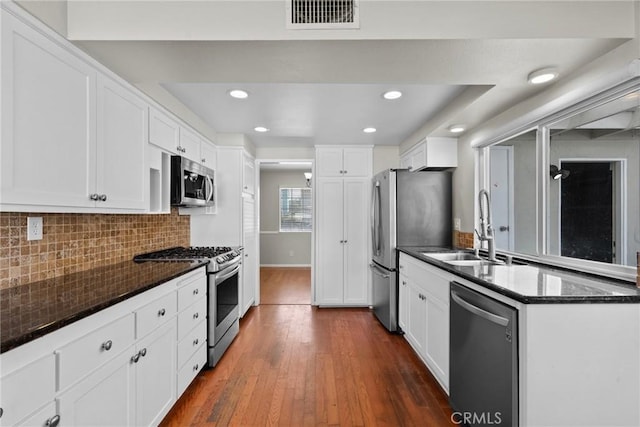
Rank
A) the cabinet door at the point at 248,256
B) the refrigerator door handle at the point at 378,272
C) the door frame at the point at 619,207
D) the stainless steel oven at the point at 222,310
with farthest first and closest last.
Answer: the cabinet door at the point at 248,256
the refrigerator door handle at the point at 378,272
the stainless steel oven at the point at 222,310
the door frame at the point at 619,207

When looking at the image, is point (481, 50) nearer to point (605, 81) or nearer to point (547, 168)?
point (605, 81)

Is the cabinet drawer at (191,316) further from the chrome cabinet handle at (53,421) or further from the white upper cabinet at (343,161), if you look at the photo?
the white upper cabinet at (343,161)

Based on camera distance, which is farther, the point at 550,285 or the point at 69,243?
the point at 69,243

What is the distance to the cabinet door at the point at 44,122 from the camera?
1197 mm

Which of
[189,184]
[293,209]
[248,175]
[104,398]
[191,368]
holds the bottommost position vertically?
[191,368]

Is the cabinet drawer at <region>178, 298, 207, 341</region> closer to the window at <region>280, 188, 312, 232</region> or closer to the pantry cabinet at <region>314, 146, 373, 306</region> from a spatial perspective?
the pantry cabinet at <region>314, 146, 373, 306</region>

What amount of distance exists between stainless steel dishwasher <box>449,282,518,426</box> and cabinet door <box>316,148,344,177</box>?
2488 mm

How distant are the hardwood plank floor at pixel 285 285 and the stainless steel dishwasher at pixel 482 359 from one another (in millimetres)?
2812

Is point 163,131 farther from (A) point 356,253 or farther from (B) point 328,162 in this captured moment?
(A) point 356,253

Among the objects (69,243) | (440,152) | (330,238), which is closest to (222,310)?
(69,243)

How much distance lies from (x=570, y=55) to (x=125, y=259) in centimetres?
316

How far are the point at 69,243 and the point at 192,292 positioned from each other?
796 millimetres

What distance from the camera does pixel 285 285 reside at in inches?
218

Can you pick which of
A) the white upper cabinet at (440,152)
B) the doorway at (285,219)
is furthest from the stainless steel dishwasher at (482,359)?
the doorway at (285,219)
